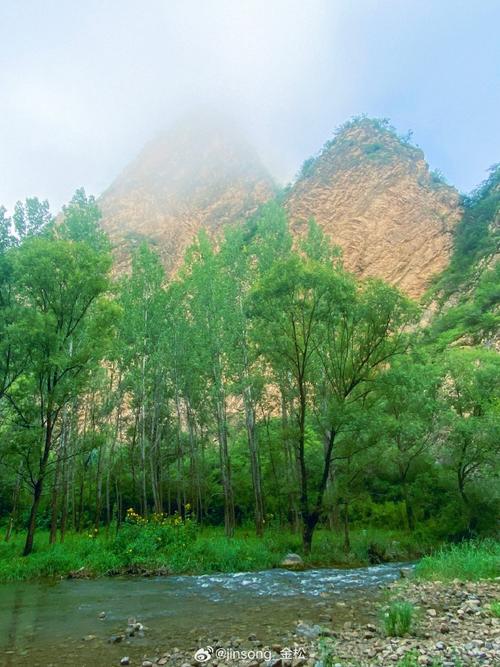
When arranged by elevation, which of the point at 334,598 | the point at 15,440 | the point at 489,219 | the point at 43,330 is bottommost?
the point at 334,598

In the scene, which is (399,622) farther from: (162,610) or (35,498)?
(35,498)

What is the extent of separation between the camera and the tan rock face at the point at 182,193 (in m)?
64.1

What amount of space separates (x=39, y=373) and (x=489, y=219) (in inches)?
1772

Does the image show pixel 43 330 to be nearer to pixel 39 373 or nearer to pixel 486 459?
pixel 39 373

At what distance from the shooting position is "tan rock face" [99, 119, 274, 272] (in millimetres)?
64062

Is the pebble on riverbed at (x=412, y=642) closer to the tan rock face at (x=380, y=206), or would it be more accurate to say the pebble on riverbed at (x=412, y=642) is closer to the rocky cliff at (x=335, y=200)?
the rocky cliff at (x=335, y=200)

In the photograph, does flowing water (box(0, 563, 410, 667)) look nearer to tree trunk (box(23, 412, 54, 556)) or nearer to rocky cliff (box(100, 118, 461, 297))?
tree trunk (box(23, 412, 54, 556))

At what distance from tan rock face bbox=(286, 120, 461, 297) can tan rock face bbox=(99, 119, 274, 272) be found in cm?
1156

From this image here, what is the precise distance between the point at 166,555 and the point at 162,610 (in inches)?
263

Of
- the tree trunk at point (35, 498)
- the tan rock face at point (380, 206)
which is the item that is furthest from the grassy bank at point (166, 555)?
the tan rock face at point (380, 206)

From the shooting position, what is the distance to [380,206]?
52125 millimetres

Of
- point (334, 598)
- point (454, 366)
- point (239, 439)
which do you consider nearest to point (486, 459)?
point (454, 366)

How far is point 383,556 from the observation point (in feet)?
57.1

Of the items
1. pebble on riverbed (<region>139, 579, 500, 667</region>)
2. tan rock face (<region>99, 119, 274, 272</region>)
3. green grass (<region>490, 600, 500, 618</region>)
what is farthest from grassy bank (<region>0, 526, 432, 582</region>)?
tan rock face (<region>99, 119, 274, 272</region>)
